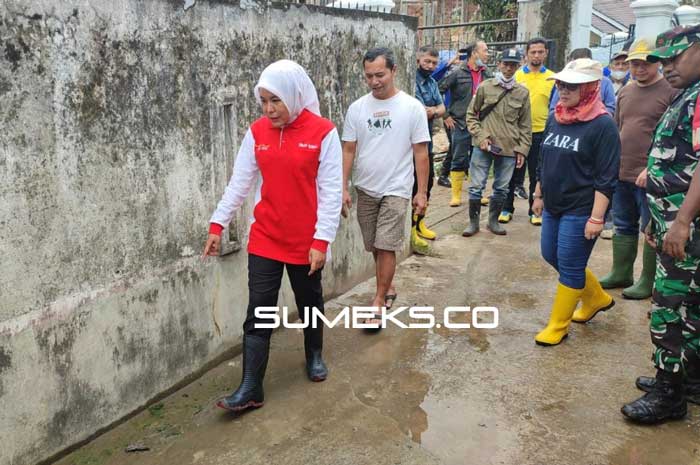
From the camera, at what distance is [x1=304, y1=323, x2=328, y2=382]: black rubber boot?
364 cm

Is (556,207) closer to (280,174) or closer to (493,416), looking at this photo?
(493,416)

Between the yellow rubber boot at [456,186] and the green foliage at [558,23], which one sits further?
the green foliage at [558,23]

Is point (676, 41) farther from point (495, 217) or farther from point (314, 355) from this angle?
point (495, 217)

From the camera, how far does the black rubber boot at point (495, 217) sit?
6715mm

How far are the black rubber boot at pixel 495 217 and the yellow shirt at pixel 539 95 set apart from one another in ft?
3.30

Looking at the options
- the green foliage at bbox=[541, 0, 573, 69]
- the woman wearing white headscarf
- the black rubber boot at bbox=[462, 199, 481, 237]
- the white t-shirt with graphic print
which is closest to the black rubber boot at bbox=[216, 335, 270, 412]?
the woman wearing white headscarf

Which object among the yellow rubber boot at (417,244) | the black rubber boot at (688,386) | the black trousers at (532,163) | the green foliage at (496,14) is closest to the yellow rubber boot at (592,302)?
the black rubber boot at (688,386)

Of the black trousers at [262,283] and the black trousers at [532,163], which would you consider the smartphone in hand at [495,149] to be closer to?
the black trousers at [532,163]

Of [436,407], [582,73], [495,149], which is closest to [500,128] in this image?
[495,149]

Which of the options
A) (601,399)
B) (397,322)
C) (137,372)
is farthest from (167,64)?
(601,399)

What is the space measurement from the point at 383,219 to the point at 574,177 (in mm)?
1249

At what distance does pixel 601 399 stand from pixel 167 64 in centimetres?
293

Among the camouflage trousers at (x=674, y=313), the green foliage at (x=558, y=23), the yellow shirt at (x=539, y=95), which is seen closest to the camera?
the camouflage trousers at (x=674, y=313)

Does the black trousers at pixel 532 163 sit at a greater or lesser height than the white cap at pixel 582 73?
lesser
